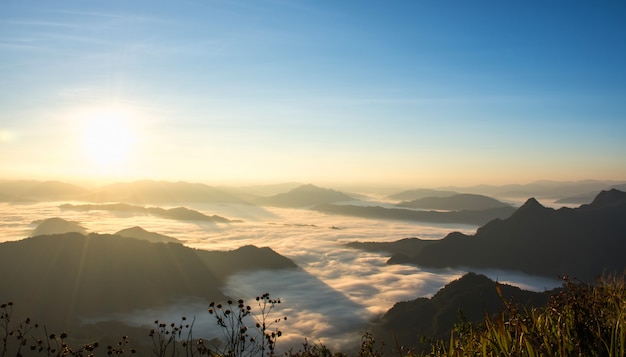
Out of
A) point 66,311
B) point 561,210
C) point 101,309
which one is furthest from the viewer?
point 561,210

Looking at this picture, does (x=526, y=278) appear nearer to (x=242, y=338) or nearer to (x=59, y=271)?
(x=59, y=271)

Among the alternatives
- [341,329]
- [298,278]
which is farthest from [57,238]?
[341,329]

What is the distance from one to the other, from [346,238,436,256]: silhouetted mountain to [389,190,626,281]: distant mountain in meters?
18.9

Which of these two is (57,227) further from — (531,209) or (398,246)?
(531,209)

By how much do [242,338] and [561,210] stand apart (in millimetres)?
158662

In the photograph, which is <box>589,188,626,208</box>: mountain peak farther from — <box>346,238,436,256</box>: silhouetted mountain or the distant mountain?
<box>346,238,436,256</box>: silhouetted mountain

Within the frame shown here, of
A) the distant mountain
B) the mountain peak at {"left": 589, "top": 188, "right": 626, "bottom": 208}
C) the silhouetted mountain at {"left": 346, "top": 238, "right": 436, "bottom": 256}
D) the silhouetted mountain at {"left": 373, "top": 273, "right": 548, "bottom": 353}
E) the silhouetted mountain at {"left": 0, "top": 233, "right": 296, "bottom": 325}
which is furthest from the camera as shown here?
the silhouetted mountain at {"left": 346, "top": 238, "right": 436, "bottom": 256}

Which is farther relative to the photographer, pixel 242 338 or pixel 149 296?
pixel 149 296

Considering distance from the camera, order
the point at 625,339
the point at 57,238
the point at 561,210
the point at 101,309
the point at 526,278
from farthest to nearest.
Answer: the point at 561,210
the point at 526,278
the point at 57,238
the point at 101,309
the point at 625,339

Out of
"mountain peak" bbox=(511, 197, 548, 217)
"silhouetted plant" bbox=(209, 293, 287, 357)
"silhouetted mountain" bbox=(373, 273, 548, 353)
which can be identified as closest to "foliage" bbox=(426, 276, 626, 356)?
"silhouetted plant" bbox=(209, 293, 287, 357)

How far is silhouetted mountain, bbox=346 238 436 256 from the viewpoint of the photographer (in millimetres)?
164875

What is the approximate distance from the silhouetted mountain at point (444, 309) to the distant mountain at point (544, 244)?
58700mm

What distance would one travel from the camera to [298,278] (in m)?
126

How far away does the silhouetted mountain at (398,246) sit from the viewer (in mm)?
164875
